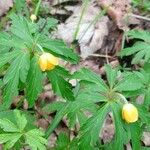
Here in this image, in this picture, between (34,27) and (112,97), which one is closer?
(112,97)

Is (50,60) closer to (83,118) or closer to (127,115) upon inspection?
(127,115)

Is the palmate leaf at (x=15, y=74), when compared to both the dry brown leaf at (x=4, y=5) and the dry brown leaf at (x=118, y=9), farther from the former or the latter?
the dry brown leaf at (x=118, y=9)

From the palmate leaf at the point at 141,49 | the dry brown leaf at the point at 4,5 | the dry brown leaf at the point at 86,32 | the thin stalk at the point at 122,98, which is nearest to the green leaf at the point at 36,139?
the thin stalk at the point at 122,98

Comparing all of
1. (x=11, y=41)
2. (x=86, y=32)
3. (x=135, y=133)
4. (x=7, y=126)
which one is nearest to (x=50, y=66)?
(x=11, y=41)

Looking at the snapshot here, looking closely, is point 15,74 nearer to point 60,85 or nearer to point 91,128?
point 60,85

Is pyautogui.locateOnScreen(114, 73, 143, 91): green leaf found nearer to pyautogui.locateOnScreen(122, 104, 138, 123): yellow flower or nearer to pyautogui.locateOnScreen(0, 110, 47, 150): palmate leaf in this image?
pyautogui.locateOnScreen(122, 104, 138, 123): yellow flower

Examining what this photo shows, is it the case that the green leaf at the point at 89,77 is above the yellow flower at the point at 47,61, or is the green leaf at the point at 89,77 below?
below

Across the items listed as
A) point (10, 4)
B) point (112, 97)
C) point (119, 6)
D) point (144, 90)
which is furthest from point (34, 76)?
point (119, 6)
